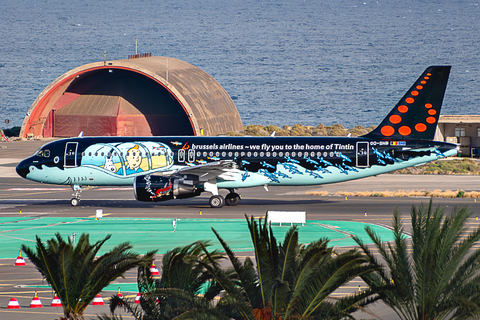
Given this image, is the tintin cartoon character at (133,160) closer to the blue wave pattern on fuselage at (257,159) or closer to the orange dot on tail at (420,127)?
the blue wave pattern on fuselage at (257,159)

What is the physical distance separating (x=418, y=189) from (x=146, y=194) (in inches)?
910

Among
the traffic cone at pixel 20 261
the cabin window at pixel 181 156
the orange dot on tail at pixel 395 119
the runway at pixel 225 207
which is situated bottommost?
the traffic cone at pixel 20 261

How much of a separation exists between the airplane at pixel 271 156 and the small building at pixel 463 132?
37.2 metres

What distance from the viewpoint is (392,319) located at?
63.9ft

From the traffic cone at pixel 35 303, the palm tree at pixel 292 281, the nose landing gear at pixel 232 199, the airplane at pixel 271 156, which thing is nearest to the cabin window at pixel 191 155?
the airplane at pixel 271 156

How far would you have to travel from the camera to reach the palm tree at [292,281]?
13445mm

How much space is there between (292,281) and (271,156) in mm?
27239

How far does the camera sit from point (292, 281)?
14000 millimetres

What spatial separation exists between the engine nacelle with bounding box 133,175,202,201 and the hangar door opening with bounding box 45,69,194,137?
171ft

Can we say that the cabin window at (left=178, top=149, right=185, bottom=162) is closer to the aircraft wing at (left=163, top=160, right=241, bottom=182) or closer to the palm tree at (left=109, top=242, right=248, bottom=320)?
the aircraft wing at (left=163, top=160, right=241, bottom=182)

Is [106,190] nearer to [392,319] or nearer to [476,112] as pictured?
[392,319]

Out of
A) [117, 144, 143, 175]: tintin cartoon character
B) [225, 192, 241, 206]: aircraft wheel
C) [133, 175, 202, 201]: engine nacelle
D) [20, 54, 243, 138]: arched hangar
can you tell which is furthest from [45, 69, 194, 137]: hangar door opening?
[133, 175, 202, 201]: engine nacelle

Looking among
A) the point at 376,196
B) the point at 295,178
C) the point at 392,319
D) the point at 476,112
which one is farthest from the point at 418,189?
the point at 476,112

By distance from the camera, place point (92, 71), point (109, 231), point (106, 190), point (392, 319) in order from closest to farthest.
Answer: point (392, 319)
point (109, 231)
point (106, 190)
point (92, 71)
